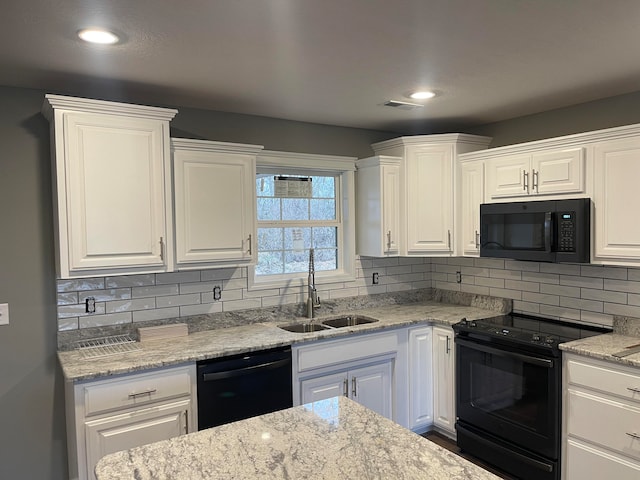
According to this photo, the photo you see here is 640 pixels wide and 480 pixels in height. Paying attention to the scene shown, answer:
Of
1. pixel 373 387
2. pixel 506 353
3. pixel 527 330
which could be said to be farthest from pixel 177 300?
pixel 527 330

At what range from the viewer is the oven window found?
9.14 feet

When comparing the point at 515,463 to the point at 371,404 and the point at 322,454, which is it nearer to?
the point at 371,404

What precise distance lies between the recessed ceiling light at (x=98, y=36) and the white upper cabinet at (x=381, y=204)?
2.14 m

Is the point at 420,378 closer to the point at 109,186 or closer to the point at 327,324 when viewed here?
the point at 327,324

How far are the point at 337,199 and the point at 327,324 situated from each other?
1.04m

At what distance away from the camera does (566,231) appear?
2.86 m

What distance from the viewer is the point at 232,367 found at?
2652 mm

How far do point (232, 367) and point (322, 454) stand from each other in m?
1.34

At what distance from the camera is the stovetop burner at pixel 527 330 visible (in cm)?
282

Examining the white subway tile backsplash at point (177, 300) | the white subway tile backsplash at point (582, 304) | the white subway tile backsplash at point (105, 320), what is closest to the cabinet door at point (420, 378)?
the white subway tile backsplash at point (582, 304)

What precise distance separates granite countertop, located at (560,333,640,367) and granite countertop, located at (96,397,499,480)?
1509 millimetres

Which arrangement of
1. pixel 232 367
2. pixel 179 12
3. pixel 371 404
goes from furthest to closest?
pixel 371 404
pixel 232 367
pixel 179 12

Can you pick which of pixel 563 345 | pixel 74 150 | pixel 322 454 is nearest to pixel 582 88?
pixel 563 345

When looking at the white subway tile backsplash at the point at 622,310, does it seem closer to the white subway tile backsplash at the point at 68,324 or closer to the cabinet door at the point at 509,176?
the cabinet door at the point at 509,176
